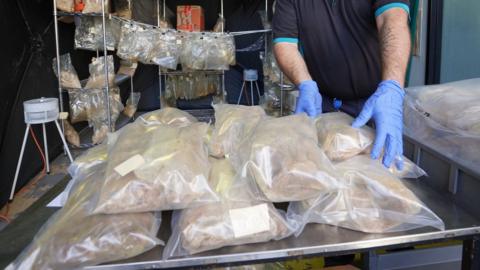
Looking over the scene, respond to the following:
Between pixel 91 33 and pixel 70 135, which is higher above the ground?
pixel 91 33

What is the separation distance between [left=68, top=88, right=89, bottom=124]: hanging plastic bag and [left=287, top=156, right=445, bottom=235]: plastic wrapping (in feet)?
10.6

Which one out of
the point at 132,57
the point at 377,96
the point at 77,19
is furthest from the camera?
the point at 132,57

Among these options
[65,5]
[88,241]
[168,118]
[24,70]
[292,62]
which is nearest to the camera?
[88,241]

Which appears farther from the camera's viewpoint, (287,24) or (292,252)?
(287,24)

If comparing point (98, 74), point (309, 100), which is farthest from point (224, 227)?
point (98, 74)

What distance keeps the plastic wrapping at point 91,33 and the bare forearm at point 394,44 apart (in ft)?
10.0

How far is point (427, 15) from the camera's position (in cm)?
323

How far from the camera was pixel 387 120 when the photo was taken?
943mm

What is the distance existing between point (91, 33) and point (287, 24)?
268 cm

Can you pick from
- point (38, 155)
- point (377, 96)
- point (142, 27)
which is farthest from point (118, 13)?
point (377, 96)

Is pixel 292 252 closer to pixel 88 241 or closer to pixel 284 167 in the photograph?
pixel 284 167

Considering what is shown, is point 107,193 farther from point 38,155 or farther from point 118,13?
point 118,13

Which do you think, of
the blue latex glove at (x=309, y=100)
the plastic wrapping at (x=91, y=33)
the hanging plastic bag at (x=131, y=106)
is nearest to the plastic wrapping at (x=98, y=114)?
the plastic wrapping at (x=91, y=33)

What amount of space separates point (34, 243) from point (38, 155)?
2671 mm
